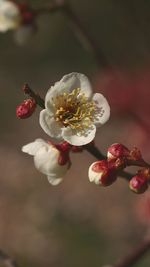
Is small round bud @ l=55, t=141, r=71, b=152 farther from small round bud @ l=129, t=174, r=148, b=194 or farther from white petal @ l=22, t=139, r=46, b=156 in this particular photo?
small round bud @ l=129, t=174, r=148, b=194

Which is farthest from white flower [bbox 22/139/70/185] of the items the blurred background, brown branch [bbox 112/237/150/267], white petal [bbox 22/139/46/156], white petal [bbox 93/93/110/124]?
the blurred background

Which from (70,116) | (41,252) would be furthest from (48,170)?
(41,252)

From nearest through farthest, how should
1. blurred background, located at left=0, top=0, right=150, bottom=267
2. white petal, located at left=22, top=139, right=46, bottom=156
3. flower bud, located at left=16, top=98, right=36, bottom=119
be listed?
flower bud, located at left=16, top=98, right=36, bottom=119
white petal, located at left=22, top=139, right=46, bottom=156
blurred background, located at left=0, top=0, right=150, bottom=267

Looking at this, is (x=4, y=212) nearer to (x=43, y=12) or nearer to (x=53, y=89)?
(x=43, y=12)

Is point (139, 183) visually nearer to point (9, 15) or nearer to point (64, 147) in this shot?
point (64, 147)

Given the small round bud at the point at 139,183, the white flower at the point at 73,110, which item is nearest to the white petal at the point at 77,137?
the white flower at the point at 73,110

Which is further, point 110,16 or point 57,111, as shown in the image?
point 110,16
